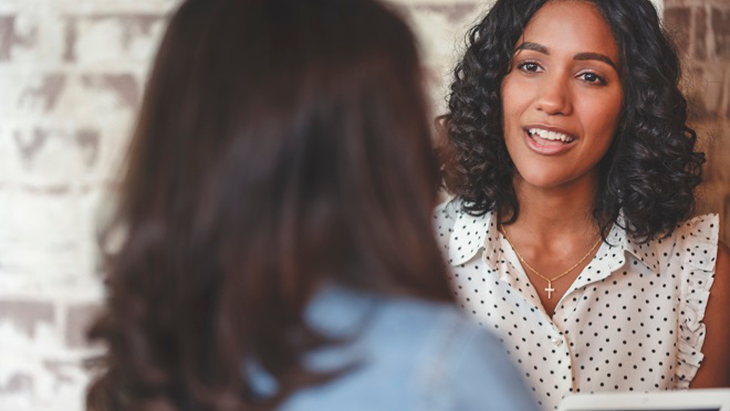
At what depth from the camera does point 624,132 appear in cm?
164

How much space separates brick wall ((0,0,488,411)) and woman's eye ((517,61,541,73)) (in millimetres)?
239

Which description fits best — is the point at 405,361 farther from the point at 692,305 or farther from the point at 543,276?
the point at 692,305

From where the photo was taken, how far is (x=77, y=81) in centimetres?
186

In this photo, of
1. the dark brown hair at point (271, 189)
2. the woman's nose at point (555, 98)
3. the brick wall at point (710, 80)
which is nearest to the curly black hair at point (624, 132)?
the woman's nose at point (555, 98)

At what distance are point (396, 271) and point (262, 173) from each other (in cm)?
14

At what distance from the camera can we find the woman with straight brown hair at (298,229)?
0.72 m

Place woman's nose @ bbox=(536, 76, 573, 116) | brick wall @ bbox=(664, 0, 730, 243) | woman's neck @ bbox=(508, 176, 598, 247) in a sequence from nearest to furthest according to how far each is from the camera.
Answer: woman's nose @ bbox=(536, 76, 573, 116)
woman's neck @ bbox=(508, 176, 598, 247)
brick wall @ bbox=(664, 0, 730, 243)

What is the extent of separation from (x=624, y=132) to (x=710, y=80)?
1.30 feet

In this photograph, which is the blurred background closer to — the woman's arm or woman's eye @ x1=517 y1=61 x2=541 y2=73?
woman's eye @ x1=517 y1=61 x2=541 y2=73

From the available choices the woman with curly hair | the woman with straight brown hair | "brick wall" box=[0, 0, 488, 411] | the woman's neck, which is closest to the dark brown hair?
the woman with straight brown hair

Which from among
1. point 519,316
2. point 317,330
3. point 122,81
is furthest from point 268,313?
point 122,81

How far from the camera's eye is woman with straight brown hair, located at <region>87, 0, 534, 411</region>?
0.72m

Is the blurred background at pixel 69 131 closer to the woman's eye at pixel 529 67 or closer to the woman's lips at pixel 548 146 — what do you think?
the woman's eye at pixel 529 67

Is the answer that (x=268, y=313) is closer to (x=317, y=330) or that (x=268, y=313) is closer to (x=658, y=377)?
(x=317, y=330)
